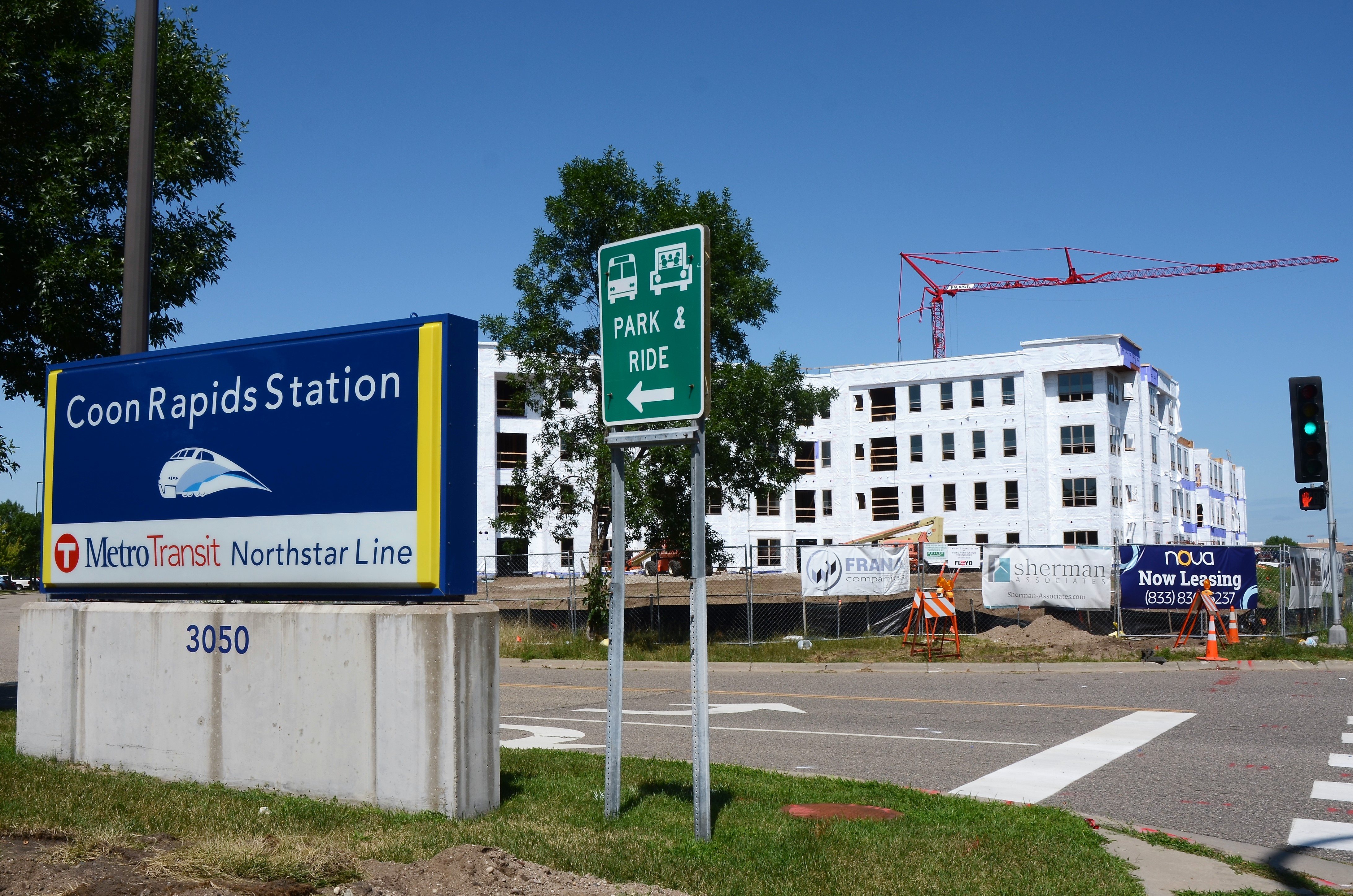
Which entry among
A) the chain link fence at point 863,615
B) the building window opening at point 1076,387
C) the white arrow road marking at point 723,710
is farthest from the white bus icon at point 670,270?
the building window opening at point 1076,387

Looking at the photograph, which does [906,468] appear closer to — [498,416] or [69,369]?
[498,416]

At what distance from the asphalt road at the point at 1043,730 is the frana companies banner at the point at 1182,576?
450 cm

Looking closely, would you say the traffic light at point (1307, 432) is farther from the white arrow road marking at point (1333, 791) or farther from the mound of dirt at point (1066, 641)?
the white arrow road marking at point (1333, 791)

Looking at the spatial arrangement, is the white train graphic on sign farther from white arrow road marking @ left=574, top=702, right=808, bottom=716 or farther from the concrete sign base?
white arrow road marking @ left=574, top=702, right=808, bottom=716

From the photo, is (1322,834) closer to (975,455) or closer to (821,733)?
(821,733)

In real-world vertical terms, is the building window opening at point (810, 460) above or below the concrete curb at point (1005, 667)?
above

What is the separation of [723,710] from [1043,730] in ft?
13.4

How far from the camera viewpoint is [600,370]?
86.7ft

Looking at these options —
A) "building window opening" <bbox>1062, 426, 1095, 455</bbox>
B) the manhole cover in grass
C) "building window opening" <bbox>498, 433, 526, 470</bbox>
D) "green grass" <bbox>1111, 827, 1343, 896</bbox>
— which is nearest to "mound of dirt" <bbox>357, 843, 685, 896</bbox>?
the manhole cover in grass

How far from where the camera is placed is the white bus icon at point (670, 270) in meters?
6.50

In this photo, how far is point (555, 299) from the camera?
87.0 feet

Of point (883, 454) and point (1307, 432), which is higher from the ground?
point (883, 454)

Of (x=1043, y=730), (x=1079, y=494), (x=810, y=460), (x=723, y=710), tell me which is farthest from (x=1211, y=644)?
(x=810, y=460)

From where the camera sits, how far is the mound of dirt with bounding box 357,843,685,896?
16.2ft
